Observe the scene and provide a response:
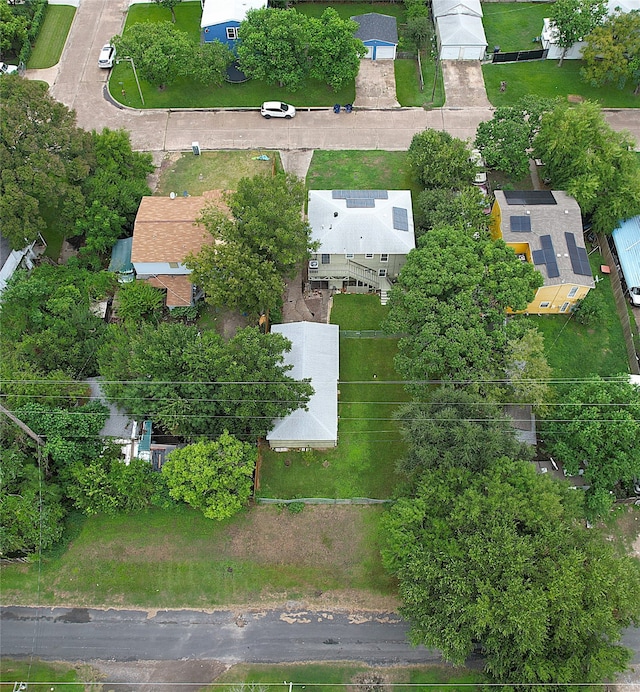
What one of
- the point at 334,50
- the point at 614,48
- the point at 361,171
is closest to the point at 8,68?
the point at 334,50

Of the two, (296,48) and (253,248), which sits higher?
(296,48)

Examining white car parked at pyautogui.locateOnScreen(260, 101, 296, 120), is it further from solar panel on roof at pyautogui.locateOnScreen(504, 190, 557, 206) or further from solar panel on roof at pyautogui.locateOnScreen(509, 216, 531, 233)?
solar panel on roof at pyautogui.locateOnScreen(509, 216, 531, 233)

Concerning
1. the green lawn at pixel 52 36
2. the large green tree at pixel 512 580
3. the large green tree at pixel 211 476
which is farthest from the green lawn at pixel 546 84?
the green lawn at pixel 52 36

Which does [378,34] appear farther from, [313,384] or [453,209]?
[313,384]

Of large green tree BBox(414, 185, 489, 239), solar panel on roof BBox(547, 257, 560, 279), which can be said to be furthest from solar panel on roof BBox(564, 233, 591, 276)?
large green tree BBox(414, 185, 489, 239)

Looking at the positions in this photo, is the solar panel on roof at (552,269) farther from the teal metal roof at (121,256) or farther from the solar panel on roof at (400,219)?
the teal metal roof at (121,256)

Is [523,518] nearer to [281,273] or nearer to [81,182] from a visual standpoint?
[281,273]

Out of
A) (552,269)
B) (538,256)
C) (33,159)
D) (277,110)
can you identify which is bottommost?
(552,269)
